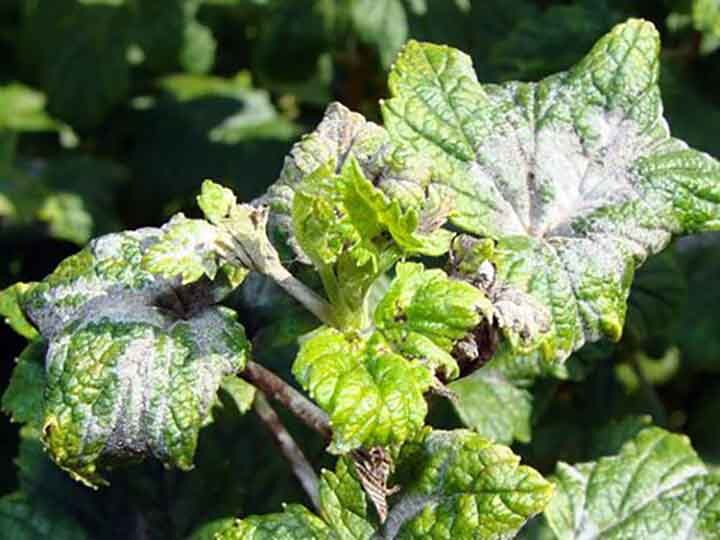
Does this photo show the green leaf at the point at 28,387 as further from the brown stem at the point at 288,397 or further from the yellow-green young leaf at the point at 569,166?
the yellow-green young leaf at the point at 569,166

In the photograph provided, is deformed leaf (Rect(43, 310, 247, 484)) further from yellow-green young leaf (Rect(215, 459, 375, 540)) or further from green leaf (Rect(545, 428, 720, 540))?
green leaf (Rect(545, 428, 720, 540))

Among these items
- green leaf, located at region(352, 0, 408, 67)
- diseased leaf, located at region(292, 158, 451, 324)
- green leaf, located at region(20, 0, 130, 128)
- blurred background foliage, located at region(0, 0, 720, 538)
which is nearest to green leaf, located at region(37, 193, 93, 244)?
blurred background foliage, located at region(0, 0, 720, 538)

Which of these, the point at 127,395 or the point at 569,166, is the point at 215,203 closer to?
the point at 127,395

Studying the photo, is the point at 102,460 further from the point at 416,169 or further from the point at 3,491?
the point at 3,491

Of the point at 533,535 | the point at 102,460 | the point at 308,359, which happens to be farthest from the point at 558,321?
the point at 533,535

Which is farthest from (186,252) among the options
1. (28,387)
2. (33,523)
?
(33,523)
